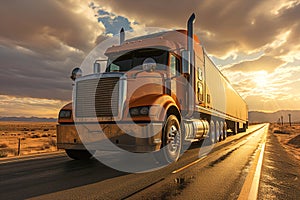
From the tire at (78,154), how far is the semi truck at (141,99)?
3 cm

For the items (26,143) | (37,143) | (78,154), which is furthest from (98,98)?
(26,143)

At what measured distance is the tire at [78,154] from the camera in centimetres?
791

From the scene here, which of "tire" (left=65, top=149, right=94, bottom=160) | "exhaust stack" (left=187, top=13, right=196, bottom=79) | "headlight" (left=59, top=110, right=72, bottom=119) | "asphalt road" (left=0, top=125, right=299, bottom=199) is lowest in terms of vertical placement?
"asphalt road" (left=0, top=125, right=299, bottom=199)

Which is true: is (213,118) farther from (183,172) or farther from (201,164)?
(183,172)

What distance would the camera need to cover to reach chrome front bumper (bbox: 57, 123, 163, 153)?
606 cm

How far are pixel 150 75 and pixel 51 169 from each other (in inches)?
145

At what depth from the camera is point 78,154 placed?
8.01 metres

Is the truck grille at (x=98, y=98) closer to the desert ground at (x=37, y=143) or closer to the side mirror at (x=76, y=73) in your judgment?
the side mirror at (x=76, y=73)

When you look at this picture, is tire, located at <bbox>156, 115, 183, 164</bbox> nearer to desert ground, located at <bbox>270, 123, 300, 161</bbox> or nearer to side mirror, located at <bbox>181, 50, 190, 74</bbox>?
side mirror, located at <bbox>181, 50, 190, 74</bbox>

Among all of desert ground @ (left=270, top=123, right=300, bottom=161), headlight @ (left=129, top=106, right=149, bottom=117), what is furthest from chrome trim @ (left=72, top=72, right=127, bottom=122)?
desert ground @ (left=270, top=123, right=300, bottom=161)

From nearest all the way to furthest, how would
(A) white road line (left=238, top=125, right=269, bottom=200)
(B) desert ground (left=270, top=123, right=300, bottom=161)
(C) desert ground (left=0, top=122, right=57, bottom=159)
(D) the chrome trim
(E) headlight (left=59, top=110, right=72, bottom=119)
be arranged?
(A) white road line (left=238, top=125, right=269, bottom=200), (D) the chrome trim, (E) headlight (left=59, top=110, right=72, bottom=119), (B) desert ground (left=270, top=123, right=300, bottom=161), (C) desert ground (left=0, top=122, right=57, bottom=159)

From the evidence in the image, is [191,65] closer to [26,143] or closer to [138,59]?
[138,59]

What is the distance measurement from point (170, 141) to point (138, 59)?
115 inches

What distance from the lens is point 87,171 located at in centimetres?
615
